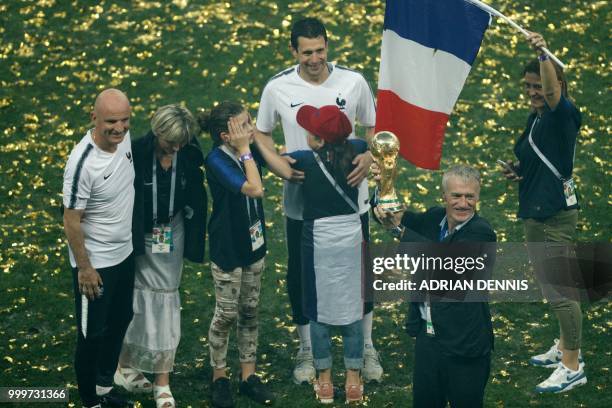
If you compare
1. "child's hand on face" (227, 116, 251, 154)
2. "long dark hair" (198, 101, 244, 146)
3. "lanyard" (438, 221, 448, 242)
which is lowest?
"lanyard" (438, 221, 448, 242)

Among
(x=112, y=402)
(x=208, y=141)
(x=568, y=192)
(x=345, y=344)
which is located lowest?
(x=112, y=402)

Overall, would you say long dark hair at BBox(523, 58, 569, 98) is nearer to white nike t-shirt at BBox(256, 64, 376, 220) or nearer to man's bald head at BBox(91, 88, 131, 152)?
white nike t-shirt at BBox(256, 64, 376, 220)

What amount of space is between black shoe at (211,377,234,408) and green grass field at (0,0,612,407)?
0.11 m

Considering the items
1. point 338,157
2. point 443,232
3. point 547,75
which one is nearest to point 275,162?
point 338,157

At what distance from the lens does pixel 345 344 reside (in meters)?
8.55

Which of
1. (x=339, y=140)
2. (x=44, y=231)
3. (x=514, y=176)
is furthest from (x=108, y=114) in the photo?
(x=44, y=231)

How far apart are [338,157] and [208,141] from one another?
19.7ft

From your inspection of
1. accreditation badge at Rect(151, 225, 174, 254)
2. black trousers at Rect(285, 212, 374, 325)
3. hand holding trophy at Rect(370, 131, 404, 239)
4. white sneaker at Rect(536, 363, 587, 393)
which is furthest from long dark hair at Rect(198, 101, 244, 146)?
white sneaker at Rect(536, 363, 587, 393)

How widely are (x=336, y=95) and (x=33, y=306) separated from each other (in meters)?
3.75

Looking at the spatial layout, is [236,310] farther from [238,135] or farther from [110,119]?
[110,119]

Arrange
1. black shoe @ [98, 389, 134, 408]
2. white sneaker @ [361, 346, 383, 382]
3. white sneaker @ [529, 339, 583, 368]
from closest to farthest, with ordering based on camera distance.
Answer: black shoe @ [98, 389, 134, 408] → white sneaker @ [361, 346, 383, 382] → white sneaker @ [529, 339, 583, 368]

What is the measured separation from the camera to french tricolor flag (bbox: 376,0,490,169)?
8117 millimetres

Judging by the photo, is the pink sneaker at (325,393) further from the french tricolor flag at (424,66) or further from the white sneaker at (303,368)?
the french tricolor flag at (424,66)

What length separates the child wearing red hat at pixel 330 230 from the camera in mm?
8188
